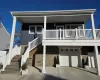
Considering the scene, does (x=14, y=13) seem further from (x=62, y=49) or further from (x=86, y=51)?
(x=86, y=51)

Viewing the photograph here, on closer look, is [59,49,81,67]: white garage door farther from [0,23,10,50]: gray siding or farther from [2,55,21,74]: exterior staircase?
[0,23,10,50]: gray siding

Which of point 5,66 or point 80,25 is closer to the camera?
point 5,66

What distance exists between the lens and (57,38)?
37.4ft

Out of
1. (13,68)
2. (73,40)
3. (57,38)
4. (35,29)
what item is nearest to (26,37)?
(35,29)

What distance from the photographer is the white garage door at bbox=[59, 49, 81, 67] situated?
44.4 ft

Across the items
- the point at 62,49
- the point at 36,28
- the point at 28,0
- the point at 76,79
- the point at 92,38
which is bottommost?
the point at 76,79

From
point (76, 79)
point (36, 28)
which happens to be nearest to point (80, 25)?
point (36, 28)

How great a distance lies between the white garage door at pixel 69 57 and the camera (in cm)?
1352

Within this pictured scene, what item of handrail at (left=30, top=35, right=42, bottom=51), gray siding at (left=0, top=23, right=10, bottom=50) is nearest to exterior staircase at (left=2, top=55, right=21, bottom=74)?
handrail at (left=30, top=35, right=42, bottom=51)

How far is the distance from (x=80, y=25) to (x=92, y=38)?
4.51 metres

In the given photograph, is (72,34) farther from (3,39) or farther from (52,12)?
(3,39)

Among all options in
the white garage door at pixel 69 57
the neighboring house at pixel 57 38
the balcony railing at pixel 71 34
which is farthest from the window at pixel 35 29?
the white garage door at pixel 69 57

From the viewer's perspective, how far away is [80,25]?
15039mm

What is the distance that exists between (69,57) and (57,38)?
3502 mm
